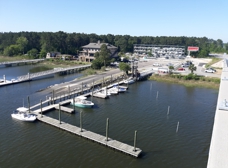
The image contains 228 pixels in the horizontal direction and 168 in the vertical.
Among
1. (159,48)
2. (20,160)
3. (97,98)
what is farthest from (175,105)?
(159,48)

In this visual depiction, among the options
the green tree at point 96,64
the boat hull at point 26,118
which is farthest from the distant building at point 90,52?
the boat hull at point 26,118

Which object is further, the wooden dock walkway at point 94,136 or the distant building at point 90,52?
the distant building at point 90,52

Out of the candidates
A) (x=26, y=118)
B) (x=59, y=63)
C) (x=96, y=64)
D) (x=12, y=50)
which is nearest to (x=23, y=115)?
(x=26, y=118)

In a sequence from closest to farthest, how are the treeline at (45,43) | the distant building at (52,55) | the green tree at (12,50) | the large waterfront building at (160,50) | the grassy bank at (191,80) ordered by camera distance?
the grassy bank at (191,80) → the distant building at (52,55) → the treeline at (45,43) → the green tree at (12,50) → the large waterfront building at (160,50)

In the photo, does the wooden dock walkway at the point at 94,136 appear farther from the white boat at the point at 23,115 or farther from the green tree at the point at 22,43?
the green tree at the point at 22,43

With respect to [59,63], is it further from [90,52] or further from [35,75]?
[35,75]

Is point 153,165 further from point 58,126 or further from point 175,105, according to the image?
point 175,105
